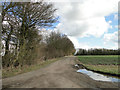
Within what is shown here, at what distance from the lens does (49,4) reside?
1448cm

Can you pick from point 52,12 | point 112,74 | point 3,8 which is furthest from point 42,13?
point 112,74

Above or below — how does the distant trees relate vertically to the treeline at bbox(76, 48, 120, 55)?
above

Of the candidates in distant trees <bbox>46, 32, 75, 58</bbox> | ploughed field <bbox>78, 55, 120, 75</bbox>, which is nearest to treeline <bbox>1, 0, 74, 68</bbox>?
ploughed field <bbox>78, 55, 120, 75</bbox>

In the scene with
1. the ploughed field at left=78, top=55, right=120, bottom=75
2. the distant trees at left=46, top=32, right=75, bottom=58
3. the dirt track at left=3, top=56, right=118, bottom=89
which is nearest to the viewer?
the dirt track at left=3, top=56, right=118, bottom=89

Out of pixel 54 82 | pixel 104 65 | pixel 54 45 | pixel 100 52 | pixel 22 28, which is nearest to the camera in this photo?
pixel 54 82

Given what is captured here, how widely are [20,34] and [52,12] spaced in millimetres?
5992

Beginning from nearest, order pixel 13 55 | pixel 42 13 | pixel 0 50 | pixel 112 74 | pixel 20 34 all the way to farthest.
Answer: pixel 112 74 < pixel 0 50 < pixel 13 55 < pixel 20 34 < pixel 42 13

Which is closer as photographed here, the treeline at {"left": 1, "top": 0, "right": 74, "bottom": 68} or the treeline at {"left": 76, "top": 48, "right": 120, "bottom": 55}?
the treeline at {"left": 1, "top": 0, "right": 74, "bottom": 68}

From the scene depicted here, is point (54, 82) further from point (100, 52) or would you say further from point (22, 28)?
point (100, 52)

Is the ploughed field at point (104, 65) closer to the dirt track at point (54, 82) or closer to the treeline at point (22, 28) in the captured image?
the dirt track at point (54, 82)

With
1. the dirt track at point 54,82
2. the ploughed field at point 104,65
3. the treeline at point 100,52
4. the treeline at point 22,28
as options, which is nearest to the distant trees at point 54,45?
the ploughed field at point 104,65

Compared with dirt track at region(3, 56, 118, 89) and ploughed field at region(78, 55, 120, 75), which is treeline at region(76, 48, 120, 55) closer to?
ploughed field at region(78, 55, 120, 75)

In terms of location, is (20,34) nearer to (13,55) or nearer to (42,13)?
(13,55)

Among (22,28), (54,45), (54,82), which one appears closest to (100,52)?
(54,45)
